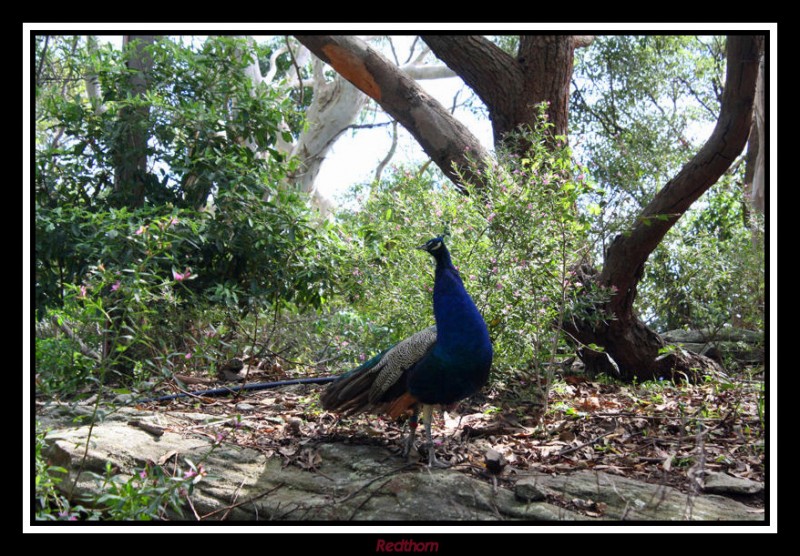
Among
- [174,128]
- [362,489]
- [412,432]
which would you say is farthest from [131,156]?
[362,489]

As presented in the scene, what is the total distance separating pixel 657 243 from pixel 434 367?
96.3 inches

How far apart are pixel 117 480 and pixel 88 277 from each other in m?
1.70

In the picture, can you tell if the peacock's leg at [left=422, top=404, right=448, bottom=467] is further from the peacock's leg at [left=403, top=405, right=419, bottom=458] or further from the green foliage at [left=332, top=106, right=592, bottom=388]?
the green foliage at [left=332, top=106, right=592, bottom=388]

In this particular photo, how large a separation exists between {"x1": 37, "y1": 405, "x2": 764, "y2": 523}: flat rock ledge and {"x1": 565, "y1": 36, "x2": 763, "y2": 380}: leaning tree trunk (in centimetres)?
178

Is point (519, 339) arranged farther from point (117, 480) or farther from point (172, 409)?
point (117, 480)

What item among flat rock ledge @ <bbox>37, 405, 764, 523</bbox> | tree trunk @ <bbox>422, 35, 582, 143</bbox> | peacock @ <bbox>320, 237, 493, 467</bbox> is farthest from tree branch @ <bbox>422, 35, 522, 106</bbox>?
flat rock ledge @ <bbox>37, 405, 764, 523</bbox>

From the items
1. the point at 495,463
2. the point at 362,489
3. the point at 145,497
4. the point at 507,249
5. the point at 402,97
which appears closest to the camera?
the point at 145,497

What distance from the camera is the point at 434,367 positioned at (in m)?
3.14

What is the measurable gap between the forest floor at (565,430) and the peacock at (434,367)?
23 cm

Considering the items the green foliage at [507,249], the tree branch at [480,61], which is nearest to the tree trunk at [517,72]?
the tree branch at [480,61]

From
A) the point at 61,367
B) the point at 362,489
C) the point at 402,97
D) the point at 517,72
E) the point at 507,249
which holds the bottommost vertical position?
the point at 362,489

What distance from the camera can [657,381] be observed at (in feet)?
17.2

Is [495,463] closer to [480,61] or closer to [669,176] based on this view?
[480,61]
